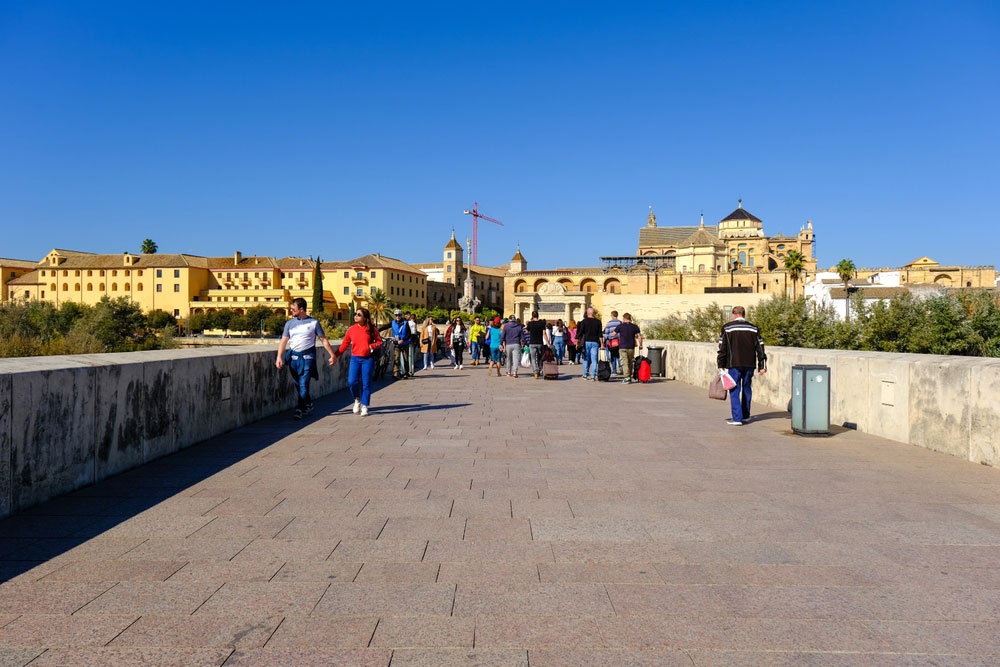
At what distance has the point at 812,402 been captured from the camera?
348 inches

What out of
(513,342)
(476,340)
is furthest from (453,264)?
(513,342)

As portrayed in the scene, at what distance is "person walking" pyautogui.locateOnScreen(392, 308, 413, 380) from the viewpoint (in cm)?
1884

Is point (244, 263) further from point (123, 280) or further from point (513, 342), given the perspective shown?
point (513, 342)

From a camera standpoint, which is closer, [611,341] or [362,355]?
[362,355]

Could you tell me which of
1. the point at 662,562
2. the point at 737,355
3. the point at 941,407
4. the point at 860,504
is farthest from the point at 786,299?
the point at 662,562

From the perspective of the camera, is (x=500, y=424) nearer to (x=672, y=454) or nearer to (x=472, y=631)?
(x=672, y=454)

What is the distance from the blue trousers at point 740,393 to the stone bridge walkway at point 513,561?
7.33 feet

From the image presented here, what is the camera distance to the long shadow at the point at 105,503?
423 centimetres

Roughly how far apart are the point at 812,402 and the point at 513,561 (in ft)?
19.5

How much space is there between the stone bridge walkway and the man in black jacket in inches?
90.8

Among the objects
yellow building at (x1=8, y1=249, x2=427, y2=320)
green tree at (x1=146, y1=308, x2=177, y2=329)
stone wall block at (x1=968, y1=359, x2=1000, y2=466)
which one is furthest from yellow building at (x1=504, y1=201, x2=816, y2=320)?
stone wall block at (x1=968, y1=359, x2=1000, y2=466)

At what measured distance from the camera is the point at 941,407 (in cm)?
767

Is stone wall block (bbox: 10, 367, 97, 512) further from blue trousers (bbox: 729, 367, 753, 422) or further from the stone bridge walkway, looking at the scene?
blue trousers (bbox: 729, 367, 753, 422)

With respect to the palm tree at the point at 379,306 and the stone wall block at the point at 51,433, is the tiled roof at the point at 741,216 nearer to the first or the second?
→ the palm tree at the point at 379,306
